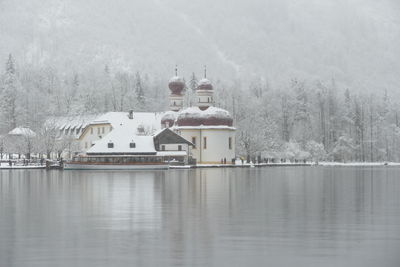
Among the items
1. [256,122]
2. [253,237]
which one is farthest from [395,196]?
[256,122]

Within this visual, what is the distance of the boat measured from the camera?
8631cm

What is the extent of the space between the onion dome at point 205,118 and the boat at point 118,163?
700 inches

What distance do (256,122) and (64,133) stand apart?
29.7m

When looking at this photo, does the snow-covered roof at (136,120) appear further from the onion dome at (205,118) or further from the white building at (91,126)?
the onion dome at (205,118)

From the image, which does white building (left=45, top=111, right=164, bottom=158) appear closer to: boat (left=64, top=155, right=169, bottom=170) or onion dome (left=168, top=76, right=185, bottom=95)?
onion dome (left=168, top=76, right=185, bottom=95)

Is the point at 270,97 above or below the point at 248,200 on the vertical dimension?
above

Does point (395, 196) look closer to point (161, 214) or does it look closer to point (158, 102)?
point (161, 214)

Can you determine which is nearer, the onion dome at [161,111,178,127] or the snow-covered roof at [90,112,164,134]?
the onion dome at [161,111,178,127]

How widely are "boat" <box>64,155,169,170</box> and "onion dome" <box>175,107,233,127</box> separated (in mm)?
17778

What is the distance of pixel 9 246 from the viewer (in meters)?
18.9

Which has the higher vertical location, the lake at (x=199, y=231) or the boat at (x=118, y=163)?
the boat at (x=118, y=163)

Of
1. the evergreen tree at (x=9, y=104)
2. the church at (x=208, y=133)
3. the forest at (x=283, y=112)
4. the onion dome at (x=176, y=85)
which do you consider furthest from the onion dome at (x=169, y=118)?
the evergreen tree at (x=9, y=104)

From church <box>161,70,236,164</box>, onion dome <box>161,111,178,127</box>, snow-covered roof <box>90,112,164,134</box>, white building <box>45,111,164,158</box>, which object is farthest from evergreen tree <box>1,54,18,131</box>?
church <box>161,70,236,164</box>

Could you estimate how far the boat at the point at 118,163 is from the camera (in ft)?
283
